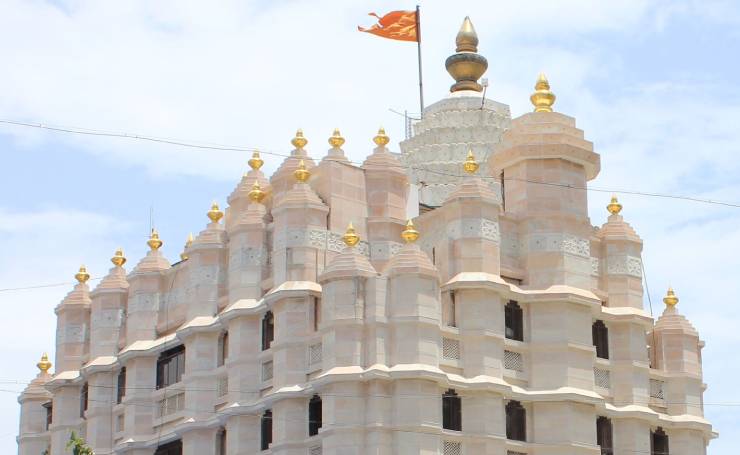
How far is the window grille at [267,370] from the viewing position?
228 ft

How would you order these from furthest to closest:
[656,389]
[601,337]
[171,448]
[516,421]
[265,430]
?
[171,448], [656,389], [601,337], [265,430], [516,421]

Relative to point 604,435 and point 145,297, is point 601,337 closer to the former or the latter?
point 604,435

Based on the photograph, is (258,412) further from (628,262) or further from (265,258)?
(628,262)

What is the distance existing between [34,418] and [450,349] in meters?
24.2

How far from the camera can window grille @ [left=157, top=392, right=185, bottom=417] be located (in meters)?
73.1

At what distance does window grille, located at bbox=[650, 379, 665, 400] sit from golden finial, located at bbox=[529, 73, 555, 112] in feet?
35.4

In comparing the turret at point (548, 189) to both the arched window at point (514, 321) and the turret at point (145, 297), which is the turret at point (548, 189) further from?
the turret at point (145, 297)

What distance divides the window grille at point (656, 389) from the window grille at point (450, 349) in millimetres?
8909

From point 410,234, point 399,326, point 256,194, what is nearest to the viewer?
point 399,326

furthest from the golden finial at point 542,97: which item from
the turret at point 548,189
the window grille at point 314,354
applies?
the window grille at point 314,354

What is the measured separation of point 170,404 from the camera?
7369 cm

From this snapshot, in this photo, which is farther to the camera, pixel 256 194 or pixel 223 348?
pixel 256 194

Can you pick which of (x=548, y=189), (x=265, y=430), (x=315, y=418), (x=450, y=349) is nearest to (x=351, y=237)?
(x=450, y=349)

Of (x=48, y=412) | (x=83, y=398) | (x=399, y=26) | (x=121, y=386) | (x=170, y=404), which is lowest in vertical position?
(x=170, y=404)
